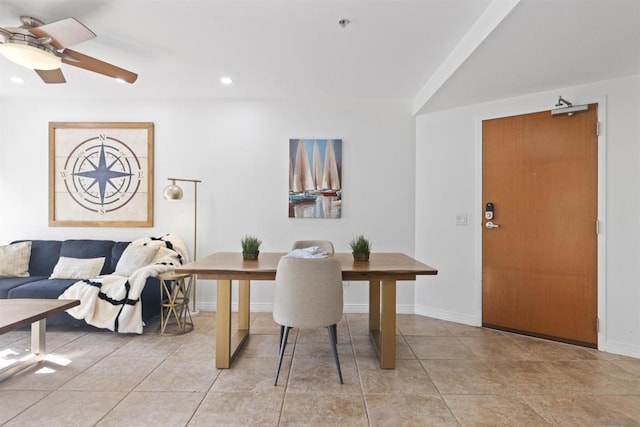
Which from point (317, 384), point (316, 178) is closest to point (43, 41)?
point (316, 178)

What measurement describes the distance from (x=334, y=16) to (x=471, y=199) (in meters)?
2.24

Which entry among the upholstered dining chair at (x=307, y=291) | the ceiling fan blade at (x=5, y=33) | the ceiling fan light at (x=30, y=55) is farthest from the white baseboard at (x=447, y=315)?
the ceiling fan blade at (x=5, y=33)

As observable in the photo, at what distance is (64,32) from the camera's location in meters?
1.92

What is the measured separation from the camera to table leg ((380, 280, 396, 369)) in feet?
7.75

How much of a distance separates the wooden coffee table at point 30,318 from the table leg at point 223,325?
1.06 metres

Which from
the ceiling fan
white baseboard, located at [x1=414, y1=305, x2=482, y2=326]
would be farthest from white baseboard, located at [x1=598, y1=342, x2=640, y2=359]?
the ceiling fan

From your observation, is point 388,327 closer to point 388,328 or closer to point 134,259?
point 388,328

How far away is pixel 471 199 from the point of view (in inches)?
133

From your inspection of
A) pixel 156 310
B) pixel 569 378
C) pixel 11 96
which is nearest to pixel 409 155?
pixel 569 378

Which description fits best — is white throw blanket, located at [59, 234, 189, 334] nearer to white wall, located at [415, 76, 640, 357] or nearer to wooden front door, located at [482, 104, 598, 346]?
white wall, located at [415, 76, 640, 357]

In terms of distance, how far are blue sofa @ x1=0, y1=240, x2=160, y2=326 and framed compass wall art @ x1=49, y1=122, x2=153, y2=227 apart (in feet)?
0.98

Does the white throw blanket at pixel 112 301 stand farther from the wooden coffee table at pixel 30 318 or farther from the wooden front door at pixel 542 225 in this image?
the wooden front door at pixel 542 225

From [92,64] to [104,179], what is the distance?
184 centimetres

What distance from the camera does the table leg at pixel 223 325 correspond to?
7.70 ft
